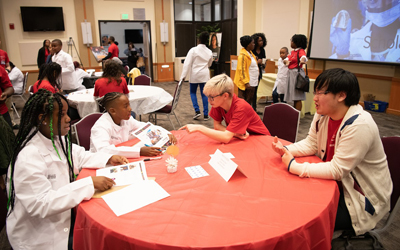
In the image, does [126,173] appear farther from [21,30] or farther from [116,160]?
[21,30]

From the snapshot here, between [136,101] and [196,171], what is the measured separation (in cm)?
267

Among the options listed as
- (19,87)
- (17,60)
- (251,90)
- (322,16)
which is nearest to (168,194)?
(251,90)

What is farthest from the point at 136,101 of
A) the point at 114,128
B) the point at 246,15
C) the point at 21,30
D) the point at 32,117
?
the point at 21,30

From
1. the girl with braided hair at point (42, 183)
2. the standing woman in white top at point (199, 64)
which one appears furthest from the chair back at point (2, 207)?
the standing woman in white top at point (199, 64)

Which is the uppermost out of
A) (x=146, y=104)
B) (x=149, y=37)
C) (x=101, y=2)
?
(x=101, y=2)

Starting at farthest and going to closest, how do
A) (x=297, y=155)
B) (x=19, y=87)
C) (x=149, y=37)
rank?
(x=149, y=37)
(x=19, y=87)
(x=297, y=155)

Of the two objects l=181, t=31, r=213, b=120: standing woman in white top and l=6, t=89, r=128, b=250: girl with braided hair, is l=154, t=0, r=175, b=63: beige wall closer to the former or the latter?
l=181, t=31, r=213, b=120: standing woman in white top

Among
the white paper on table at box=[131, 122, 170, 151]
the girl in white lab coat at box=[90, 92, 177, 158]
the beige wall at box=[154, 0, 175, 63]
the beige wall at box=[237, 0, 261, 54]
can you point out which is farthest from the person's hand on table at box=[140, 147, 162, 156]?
the beige wall at box=[154, 0, 175, 63]

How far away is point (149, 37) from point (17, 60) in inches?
178

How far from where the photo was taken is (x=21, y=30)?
937 cm

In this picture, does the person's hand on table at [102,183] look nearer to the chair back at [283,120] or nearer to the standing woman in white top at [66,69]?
the chair back at [283,120]

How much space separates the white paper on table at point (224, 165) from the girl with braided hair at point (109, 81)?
2.54 meters

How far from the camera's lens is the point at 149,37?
11.1 metres

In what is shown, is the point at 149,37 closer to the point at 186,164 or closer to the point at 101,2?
the point at 101,2
